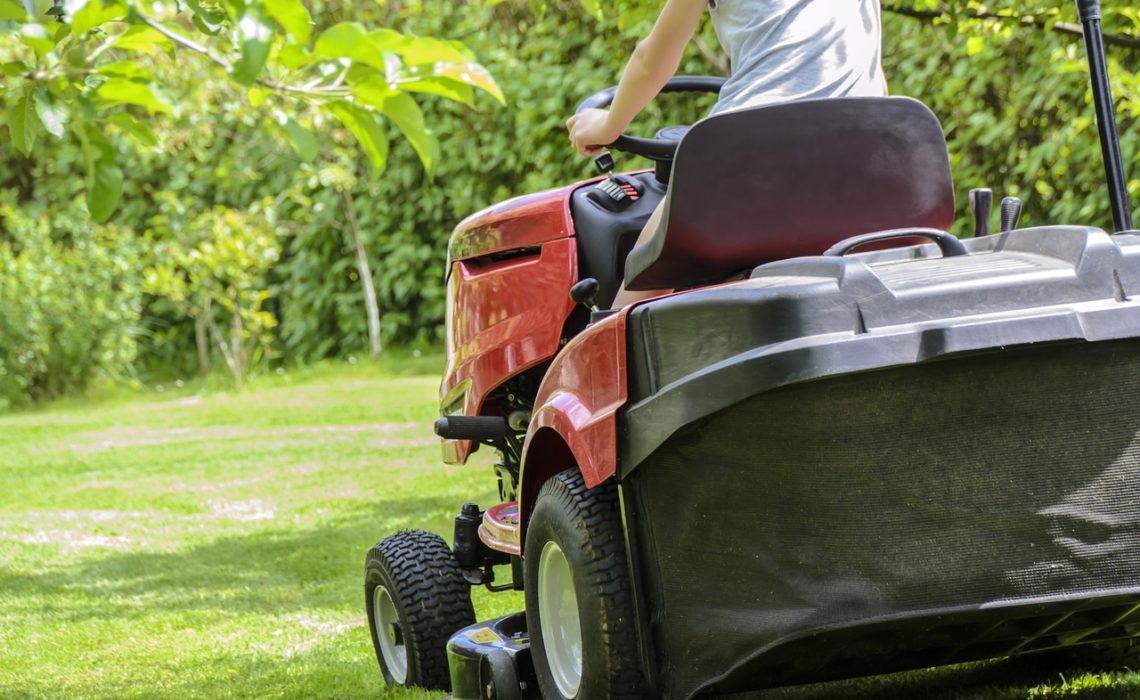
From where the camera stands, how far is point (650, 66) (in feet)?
8.74

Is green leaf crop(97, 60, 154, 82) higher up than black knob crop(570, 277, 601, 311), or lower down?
higher up

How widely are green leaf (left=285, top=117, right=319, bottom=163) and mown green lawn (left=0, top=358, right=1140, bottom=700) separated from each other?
1.65 meters

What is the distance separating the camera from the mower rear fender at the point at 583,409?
2.42m

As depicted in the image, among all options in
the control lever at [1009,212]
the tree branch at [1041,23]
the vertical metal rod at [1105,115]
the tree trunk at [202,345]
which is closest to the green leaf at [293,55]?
the control lever at [1009,212]

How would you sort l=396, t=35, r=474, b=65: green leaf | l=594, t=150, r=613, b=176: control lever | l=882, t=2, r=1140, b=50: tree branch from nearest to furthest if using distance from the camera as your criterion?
l=396, t=35, r=474, b=65: green leaf
l=594, t=150, r=613, b=176: control lever
l=882, t=2, r=1140, b=50: tree branch

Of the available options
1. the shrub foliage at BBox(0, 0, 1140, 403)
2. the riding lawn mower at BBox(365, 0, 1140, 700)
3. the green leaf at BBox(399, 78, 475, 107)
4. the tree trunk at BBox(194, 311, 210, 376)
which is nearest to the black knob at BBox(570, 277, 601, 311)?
the riding lawn mower at BBox(365, 0, 1140, 700)

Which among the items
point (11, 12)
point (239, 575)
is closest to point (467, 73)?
point (11, 12)

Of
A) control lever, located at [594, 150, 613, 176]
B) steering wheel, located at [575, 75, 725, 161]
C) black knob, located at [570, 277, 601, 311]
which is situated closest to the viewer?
black knob, located at [570, 277, 601, 311]

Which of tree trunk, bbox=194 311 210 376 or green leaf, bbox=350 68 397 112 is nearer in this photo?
green leaf, bbox=350 68 397 112

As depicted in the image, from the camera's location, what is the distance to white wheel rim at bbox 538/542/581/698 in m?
2.74

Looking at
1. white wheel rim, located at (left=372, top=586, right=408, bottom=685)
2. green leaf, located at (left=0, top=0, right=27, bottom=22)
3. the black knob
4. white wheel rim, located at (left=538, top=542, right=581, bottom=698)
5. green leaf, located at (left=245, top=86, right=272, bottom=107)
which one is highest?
green leaf, located at (left=0, top=0, right=27, bottom=22)

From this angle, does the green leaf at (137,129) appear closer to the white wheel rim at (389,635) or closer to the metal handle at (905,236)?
the metal handle at (905,236)

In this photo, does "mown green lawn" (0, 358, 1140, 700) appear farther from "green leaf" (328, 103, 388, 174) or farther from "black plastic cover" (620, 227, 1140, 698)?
"green leaf" (328, 103, 388, 174)

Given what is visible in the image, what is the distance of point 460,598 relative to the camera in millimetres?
3568
